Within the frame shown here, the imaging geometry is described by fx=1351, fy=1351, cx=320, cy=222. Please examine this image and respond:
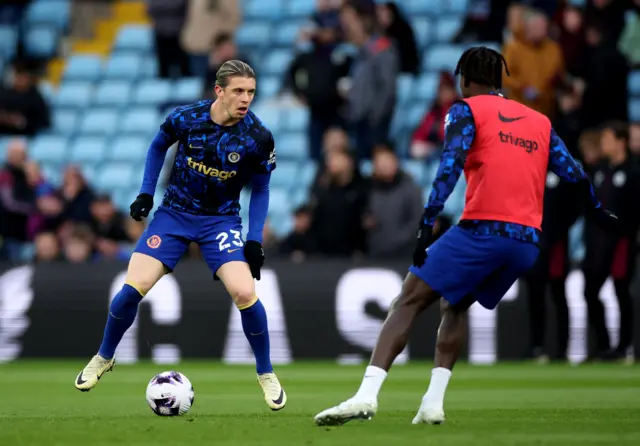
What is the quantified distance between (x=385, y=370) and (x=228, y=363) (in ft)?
26.8

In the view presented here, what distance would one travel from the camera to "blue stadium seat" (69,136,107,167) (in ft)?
69.1

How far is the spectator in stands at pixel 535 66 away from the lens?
53.5 ft

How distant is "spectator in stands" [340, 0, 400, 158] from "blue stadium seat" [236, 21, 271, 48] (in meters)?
4.16

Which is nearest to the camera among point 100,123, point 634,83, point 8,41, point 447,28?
point 634,83

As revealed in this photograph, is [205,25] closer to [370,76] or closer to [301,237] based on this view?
[370,76]

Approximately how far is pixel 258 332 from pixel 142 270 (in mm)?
873

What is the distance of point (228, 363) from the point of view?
50.5 ft

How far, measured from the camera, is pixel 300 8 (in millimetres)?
22031

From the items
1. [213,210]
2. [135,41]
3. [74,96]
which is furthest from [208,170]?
[135,41]

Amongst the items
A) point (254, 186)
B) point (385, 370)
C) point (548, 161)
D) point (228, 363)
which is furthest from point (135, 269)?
point (228, 363)

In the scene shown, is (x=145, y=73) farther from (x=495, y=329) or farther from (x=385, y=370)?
(x=385, y=370)

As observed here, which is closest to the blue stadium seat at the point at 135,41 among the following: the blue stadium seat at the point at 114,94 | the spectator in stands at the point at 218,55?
the blue stadium seat at the point at 114,94

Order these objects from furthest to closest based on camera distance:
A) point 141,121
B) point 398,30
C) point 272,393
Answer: point 141,121, point 398,30, point 272,393

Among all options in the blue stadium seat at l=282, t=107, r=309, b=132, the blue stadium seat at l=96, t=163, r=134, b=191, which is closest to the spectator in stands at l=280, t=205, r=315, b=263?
the blue stadium seat at l=282, t=107, r=309, b=132
